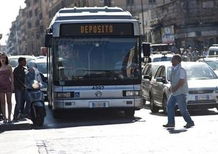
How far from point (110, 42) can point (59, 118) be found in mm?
3038

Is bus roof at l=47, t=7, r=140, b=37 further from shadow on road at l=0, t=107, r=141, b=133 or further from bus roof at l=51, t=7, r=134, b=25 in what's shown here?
shadow on road at l=0, t=107, r=141, b=133

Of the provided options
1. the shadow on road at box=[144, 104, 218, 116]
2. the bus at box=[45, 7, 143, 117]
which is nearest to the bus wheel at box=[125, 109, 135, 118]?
the bus at box=[45, 7, 143, 117]

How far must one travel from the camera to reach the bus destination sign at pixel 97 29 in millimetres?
16328

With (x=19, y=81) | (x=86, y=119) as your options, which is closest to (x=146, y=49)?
(x=86, y=119)

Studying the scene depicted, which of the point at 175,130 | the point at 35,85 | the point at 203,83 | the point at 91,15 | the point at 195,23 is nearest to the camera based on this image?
the point at 175,130

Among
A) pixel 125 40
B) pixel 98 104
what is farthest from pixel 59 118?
pixel 125 40

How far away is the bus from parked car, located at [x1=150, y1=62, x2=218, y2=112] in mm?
2130

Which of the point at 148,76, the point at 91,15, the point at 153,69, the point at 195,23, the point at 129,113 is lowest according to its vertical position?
the point at 129,113

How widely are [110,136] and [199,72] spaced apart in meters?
7.04

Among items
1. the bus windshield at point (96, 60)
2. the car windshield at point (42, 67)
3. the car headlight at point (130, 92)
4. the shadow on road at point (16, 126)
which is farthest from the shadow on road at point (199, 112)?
the car windshield at point (42, 67)

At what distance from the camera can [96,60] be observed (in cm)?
1614

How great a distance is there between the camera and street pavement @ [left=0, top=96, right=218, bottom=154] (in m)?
10.8

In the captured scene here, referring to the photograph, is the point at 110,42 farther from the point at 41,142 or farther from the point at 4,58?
the point at 41,142

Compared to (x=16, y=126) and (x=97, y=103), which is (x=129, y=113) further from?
(x=16, y=126)
